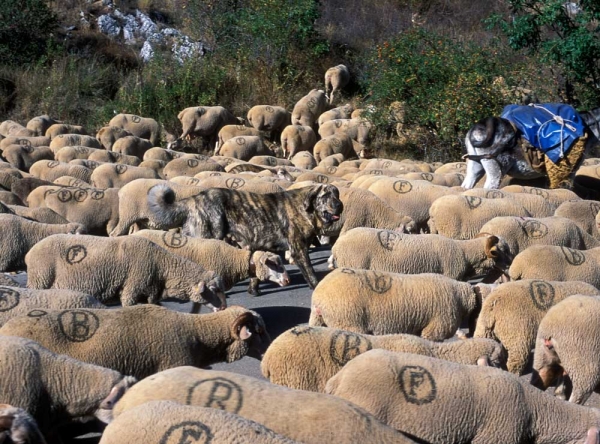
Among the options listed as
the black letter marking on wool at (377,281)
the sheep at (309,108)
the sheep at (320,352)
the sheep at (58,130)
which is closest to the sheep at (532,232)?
the black letter marking on wool at (377,281)

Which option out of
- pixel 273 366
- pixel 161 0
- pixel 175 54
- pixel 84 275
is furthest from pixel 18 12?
pixel 273 366

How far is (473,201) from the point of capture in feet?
38.5

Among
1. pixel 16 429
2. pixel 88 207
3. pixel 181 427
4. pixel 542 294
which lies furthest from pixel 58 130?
pixel 181 427

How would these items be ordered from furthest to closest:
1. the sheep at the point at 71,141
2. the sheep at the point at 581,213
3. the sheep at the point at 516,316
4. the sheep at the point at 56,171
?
1. the sheep at the point at 71,141
2. the sheep at the point at 56,171
3. the sheep at the point at 581,213
4. the sheep at the point at 516,316

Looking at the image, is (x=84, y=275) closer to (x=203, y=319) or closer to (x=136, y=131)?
(x=203, y=319)

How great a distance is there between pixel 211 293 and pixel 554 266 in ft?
11.4

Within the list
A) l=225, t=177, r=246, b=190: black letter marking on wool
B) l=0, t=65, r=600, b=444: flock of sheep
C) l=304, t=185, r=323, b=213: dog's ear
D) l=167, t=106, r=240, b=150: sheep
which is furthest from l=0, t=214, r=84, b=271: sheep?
l=167, t=106, r=240, b=150: sheep

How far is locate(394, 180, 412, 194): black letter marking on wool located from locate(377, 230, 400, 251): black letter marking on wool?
10.9 ft

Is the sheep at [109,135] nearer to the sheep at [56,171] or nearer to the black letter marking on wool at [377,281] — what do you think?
the sheep at [56,171]

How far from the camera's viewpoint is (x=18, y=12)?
2948 centimetres

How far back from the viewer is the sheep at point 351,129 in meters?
23.5

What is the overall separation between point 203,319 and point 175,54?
23.7 metres

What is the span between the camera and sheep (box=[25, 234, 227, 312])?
8.63m

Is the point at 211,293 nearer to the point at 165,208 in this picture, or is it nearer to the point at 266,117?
the point at 165,208
